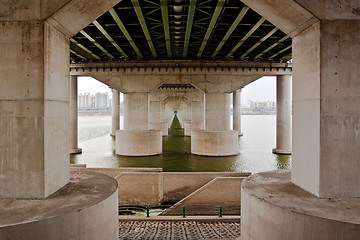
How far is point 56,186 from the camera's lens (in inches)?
303

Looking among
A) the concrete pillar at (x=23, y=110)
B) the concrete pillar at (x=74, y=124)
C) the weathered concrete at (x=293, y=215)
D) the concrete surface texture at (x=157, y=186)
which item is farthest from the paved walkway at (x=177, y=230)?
the concrete pillar at (x=74, y=124)

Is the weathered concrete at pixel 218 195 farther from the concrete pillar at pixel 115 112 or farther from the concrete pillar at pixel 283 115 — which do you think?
the concrete pillar at pixel 115 112

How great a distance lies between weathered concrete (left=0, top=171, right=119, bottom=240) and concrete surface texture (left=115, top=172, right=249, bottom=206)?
31.0 feet

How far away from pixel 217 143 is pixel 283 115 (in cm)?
818

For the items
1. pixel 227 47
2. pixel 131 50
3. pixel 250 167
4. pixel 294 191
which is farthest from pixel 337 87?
pixel 131 50

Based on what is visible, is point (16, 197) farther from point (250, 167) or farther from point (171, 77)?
point (171, 77)

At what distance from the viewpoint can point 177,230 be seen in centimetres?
1141

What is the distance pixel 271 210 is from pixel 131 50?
2115cm

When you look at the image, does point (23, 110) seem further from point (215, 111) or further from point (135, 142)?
point (215, 111)

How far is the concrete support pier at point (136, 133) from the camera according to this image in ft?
89.8

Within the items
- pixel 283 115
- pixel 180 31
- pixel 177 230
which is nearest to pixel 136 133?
pixel 180 31

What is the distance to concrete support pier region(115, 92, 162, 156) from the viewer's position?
2738 cm

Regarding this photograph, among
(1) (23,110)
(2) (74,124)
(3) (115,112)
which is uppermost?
(3) (115,112)

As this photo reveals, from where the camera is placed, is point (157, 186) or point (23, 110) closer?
point (23, 110)
